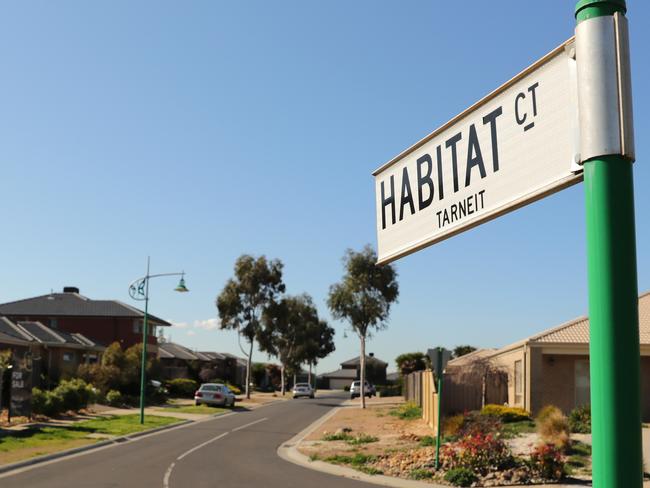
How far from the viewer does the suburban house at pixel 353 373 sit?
12309cm

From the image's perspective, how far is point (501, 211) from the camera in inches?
84.0

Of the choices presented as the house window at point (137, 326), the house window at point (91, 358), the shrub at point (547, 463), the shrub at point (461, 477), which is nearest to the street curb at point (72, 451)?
the shrub at point (461, 477)

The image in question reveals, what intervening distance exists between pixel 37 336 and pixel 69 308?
50.6 ft

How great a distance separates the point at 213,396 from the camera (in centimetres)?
4969

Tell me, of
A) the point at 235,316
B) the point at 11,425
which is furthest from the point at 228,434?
the point at 235,316

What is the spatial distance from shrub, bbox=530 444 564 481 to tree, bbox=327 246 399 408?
105 ft

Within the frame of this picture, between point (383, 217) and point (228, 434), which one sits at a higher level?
point (383, 217)

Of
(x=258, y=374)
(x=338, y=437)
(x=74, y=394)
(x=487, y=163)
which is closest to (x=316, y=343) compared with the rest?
(x=258, y=374)

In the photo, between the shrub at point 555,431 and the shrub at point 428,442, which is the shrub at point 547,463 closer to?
the shrub at point 555,431

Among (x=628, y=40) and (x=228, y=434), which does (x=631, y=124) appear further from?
(x=228, y=434)

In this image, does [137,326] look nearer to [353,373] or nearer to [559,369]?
[559,369]

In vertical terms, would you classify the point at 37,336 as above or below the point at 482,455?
above

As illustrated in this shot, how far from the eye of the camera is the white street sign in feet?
6.45

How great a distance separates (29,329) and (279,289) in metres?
26.0
